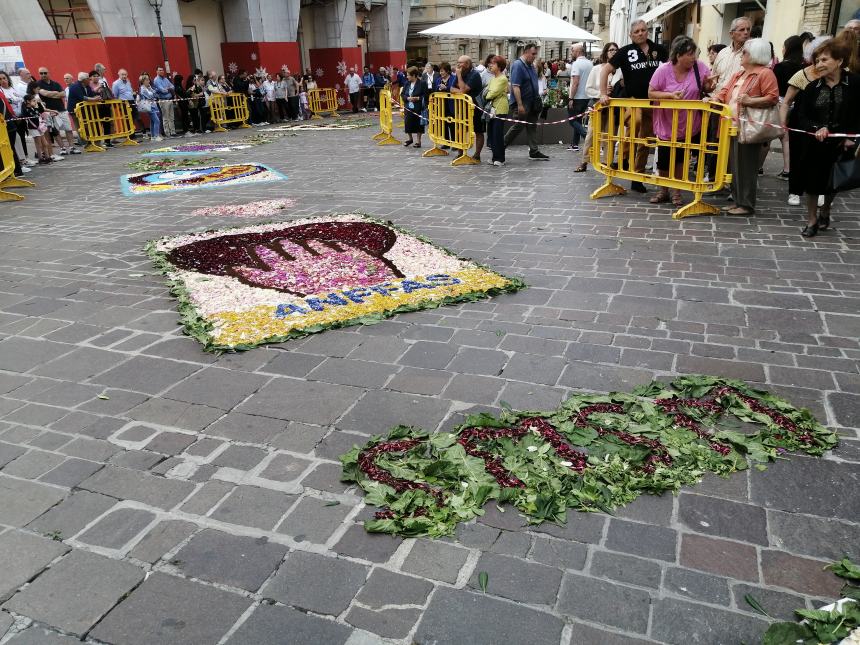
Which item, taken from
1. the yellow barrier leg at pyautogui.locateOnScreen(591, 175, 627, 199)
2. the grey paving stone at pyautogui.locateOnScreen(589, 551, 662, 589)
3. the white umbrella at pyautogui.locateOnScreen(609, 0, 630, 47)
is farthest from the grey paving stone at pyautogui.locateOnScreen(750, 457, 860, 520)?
the white umbrella at pyautogui.locateOnScreen(609, 0, 630, 47)

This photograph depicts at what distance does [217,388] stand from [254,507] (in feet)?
4.31

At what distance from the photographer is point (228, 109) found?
74.5 feet

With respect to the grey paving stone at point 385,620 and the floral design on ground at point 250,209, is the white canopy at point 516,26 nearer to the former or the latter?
the floral design on ground at point 250,209

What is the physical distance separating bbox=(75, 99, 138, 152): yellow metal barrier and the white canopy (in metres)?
9.19

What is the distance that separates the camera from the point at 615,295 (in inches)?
216

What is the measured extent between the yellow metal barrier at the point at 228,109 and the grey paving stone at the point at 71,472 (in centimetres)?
2033

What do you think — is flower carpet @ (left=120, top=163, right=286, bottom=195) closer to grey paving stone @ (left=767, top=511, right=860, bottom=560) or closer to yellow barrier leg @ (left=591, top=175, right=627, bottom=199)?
yellow barrier leg @ (left=591, top=175, right=627, bottom=199)

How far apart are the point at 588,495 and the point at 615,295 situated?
2.75 m

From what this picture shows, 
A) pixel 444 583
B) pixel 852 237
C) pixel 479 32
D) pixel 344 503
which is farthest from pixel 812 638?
pixel 479 32

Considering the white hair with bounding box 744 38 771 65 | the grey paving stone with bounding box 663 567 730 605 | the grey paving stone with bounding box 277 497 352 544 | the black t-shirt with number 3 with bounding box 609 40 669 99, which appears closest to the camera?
the grey paving stone with bounding box 663 567 730 605

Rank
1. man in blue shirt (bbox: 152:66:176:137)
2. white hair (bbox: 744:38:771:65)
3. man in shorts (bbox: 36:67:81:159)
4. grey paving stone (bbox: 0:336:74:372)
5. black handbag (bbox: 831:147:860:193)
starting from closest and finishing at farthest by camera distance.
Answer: grey paving stone (bbox: 0:336:74:372)
black handbag (bbox: 831:147:860:193)
white hair (bbox: 744:38:771:65)
man in shorts (bbox: 36:67:81:159)
man in blue shirt (bbox: 152:66:176:137)

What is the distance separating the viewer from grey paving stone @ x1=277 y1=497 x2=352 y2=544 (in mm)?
2889

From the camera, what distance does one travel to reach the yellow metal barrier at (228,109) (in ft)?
72.0

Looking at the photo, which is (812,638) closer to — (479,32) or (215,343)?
(215,343)
